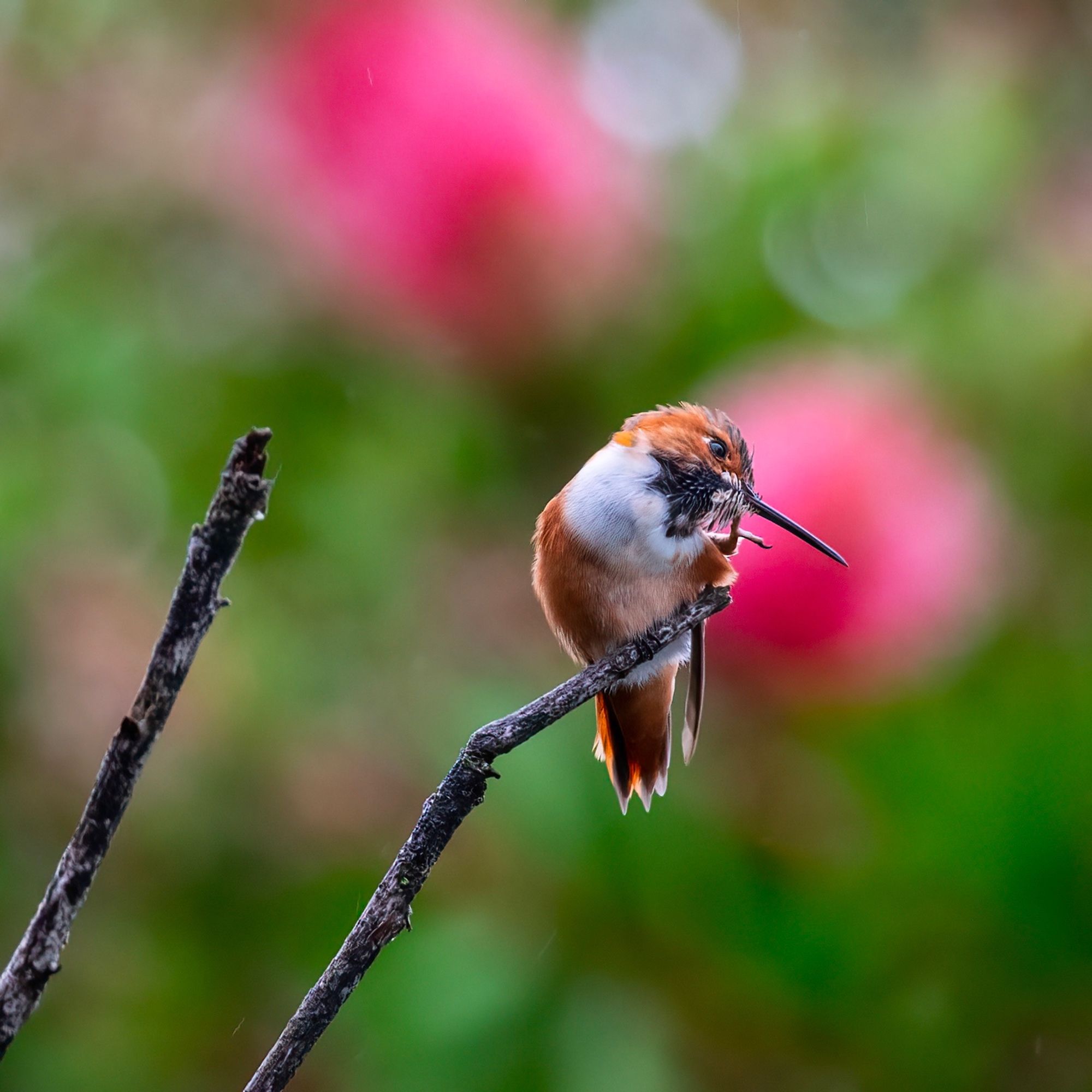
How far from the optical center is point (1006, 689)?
606 millimetres

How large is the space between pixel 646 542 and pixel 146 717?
0.16 meters

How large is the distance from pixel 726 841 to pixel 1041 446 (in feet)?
0.91

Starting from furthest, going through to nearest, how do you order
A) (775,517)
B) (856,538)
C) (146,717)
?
(856,538) < (775,517) < (146,717)

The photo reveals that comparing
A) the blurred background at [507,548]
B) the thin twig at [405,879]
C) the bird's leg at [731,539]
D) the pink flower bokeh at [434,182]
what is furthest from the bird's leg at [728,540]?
the pink flower bokeh at [434,182]

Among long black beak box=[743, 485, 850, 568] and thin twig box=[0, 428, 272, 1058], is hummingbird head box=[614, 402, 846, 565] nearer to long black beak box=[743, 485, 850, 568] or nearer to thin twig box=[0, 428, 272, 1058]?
long black beak box=[743, 485, 850, 568]

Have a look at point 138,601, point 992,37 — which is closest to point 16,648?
point 138,601

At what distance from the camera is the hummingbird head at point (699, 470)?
9.5 inches

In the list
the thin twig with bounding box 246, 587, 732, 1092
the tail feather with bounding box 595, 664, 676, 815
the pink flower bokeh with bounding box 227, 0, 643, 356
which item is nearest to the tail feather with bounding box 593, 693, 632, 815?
the tail feather with bounding box 595, 664, 676, 815

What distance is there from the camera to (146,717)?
0.39ft

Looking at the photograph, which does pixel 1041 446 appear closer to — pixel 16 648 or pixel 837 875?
pixel 837 875

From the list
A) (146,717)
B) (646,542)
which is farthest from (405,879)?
(646,542)

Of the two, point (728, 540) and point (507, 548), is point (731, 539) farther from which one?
point (507, 548)

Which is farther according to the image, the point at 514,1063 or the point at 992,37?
the point at 992,37

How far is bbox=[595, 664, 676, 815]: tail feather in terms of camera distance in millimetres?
300
